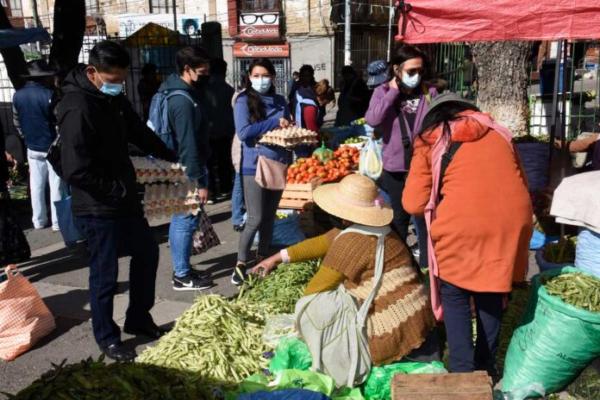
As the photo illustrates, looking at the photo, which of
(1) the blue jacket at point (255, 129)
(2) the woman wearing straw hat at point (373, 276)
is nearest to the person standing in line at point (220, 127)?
(1) the blue jacket at point (255, 129)

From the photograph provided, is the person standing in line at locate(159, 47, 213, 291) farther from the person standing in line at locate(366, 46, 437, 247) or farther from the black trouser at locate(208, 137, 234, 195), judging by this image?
the black trouser at locate(208, 137, 234, 195)

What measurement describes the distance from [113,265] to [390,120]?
2642 mm

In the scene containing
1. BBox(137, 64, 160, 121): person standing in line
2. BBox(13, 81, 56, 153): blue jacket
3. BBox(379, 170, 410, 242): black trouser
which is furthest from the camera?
BBox(137, 64, 160, 121): person standing in line

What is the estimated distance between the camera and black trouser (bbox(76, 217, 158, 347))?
4102 millimetres

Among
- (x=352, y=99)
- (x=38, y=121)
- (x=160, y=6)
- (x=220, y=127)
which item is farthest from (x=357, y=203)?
(x=160, y=6)

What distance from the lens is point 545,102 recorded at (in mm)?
10695

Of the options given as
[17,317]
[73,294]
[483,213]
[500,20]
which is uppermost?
[500,20]

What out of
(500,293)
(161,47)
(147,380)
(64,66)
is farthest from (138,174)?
(161,47)

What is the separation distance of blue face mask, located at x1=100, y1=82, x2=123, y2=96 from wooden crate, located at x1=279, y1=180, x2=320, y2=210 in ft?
10.4

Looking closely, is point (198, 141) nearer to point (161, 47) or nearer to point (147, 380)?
point (147, 380)

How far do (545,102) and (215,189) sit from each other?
577cm

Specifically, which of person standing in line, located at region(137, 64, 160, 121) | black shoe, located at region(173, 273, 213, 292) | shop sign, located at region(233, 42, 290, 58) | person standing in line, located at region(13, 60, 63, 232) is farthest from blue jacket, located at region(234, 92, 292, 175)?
shop sign, located at region(233, 42, 290, 58)

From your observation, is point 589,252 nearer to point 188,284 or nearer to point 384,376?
point 384,376

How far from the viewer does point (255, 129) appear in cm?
545
